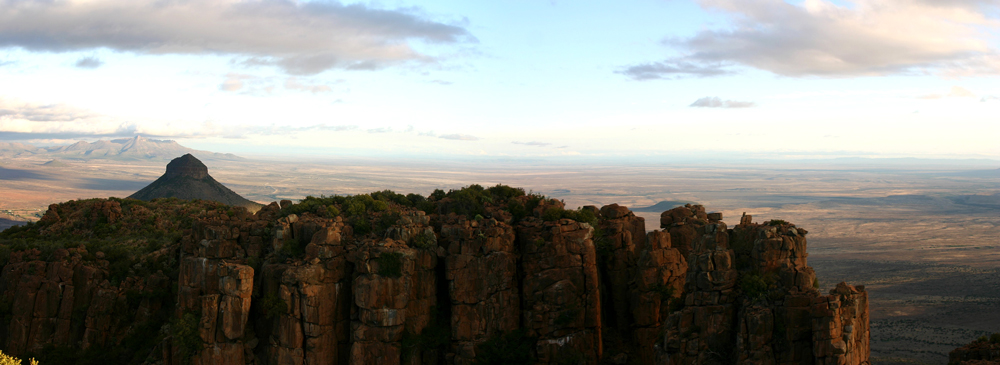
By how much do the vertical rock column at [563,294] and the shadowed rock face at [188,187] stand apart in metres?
79.2

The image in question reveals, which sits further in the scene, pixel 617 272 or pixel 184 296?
pixel 617 272

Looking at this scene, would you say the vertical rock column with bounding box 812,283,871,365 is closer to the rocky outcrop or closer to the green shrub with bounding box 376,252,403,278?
the rocky outcrop

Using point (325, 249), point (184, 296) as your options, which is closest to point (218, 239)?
point (184, 296)

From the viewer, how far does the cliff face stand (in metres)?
30.0

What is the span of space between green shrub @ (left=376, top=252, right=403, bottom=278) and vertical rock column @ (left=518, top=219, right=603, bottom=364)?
6879mm

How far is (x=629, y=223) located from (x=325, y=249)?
1815 centimetres

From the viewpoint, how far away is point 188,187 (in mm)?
104688

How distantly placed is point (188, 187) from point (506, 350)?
87927 millimetres

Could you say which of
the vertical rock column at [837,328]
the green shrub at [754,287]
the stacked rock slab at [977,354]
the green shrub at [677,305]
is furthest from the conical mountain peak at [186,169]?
the stacked rock slab at [977,354]

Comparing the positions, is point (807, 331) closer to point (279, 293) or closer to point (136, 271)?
point (279, 293)

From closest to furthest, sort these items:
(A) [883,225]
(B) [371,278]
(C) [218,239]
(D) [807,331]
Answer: (D) [807,331] < (B) [371,278] < (C) [218,239] < (A) [883,225]

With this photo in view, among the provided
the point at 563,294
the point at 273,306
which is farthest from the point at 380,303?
the point at 563,294

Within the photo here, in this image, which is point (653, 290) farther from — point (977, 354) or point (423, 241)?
point (977, 354)

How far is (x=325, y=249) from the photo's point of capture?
33969mm
